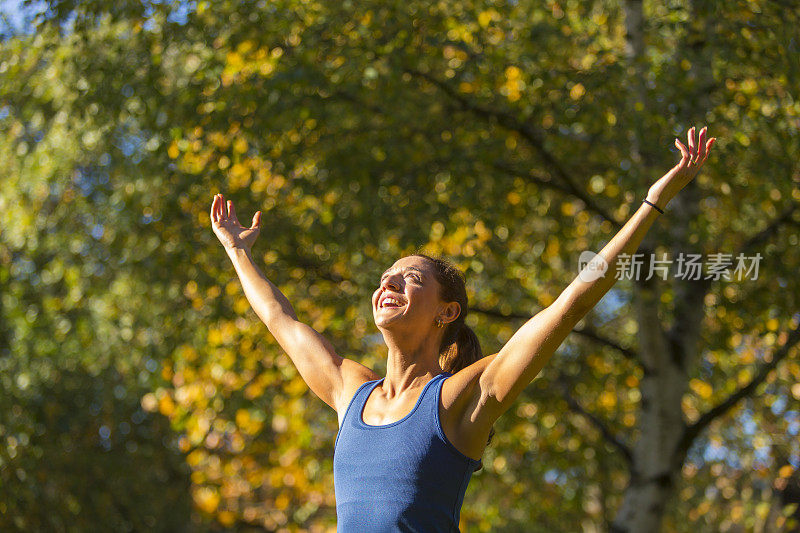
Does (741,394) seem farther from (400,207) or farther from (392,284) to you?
(392,284)

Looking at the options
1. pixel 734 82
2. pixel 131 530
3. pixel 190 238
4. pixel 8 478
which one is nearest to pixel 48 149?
pixel 190 238

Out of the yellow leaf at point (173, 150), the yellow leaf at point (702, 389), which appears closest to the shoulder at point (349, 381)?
the yellow leaf at point (173, 150)

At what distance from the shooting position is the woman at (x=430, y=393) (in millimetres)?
2195

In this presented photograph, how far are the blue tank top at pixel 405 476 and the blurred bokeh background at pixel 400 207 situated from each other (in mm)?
2831

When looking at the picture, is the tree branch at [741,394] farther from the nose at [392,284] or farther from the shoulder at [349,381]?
the nose at [392,284]

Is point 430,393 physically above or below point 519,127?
above

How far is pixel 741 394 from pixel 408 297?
399cm

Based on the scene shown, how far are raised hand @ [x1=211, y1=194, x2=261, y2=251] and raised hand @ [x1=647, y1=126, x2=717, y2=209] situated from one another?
1.33 metres

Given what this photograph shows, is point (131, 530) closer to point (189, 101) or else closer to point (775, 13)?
→ point (189, 101)

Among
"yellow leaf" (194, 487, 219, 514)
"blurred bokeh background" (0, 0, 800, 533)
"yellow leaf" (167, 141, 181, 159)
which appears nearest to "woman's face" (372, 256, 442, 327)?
"blurred bokeh background" (0, 0, 800, 533)

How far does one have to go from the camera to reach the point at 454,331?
2.73 meters

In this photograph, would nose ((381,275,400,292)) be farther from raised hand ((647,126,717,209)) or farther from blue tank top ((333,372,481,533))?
raised hand ((647,126,717,209))

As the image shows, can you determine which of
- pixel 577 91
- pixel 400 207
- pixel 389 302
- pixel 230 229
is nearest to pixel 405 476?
pixel 389 302

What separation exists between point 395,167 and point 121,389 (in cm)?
454
